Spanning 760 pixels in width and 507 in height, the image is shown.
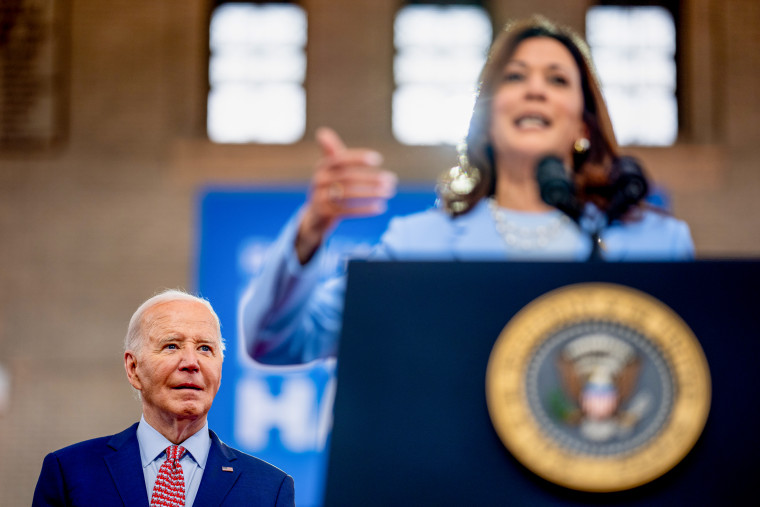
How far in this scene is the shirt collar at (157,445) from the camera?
4.60 ft

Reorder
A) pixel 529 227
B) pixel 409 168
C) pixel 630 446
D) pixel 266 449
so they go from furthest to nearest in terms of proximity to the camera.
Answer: pixel 409 168
pixel 266 449
pixel 529 227
pixel 630 446

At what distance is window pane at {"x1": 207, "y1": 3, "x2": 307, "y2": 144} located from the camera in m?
7.41

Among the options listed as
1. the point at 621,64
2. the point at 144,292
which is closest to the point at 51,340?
the point at 144,292

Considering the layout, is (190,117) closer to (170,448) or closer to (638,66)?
(638,66)

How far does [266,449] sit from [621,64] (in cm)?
379

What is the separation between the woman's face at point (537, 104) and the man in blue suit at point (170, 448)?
2.30ft

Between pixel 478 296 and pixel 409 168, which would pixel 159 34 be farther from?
pixel 478 296

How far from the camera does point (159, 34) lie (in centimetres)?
746

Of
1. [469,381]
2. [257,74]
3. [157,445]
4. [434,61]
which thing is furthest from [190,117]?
[469,381]

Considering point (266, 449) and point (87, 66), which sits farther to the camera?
point (87, 66)

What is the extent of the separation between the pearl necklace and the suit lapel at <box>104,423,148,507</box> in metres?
0.80

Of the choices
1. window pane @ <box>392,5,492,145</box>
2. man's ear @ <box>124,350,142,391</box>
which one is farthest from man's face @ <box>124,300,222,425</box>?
window pane @ <box>392,5,492,145</box>

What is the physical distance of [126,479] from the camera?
1.34m

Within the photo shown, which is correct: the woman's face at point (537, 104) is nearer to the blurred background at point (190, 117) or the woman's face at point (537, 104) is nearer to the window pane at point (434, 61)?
the blurred background at point (190, 117)
